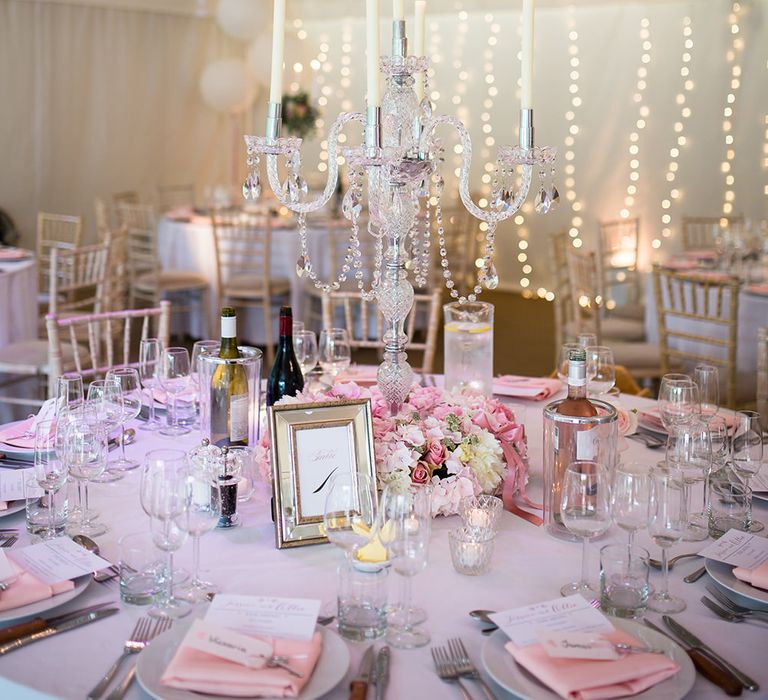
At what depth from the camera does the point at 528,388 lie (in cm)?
263

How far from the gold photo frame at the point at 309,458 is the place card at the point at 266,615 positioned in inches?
10.3

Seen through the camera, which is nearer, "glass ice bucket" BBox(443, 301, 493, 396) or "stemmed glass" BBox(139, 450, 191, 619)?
"stemmed glass" BBox(139, 450, 191, 619)

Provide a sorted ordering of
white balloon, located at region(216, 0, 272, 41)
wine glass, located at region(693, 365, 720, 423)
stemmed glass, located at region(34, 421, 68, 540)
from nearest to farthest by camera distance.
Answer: stemmed glass, located at region(34, 421, 68, 540)
wine glass, located at region(693, 365, 720, 423)
white balloon, located at region(216, 0, 272, 41)

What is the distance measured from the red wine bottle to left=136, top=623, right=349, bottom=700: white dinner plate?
33.2 inches

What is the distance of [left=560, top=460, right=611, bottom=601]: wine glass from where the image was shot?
149 cm

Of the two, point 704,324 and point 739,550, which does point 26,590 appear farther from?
point 704,324

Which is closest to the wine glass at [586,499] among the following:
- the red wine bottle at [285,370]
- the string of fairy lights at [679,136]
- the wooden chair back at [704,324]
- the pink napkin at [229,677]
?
the pink napkin at [229,677]

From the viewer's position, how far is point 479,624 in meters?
1.46

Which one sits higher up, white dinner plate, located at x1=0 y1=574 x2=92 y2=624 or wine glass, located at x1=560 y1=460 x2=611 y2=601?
wine glass, located at x1=560 y1=460 x2=611 y2=601

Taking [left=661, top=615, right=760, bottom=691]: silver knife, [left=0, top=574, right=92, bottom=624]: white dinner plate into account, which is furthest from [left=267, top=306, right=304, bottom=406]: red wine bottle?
[left=661, top=615, right=760, bottom=691]: silver knife

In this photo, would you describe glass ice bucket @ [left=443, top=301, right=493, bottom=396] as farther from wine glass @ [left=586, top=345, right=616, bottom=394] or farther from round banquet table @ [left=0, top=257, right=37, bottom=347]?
round banquet table @ [left=0, top=257, right=37, bottom=347]

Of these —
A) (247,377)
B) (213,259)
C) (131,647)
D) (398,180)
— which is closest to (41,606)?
(131,647)

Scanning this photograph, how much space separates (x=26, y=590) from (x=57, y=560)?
0.37ft

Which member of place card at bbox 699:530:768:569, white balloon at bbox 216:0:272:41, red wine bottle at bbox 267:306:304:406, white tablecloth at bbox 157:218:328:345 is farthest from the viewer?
white balloon at bbox 216:0:272:41
